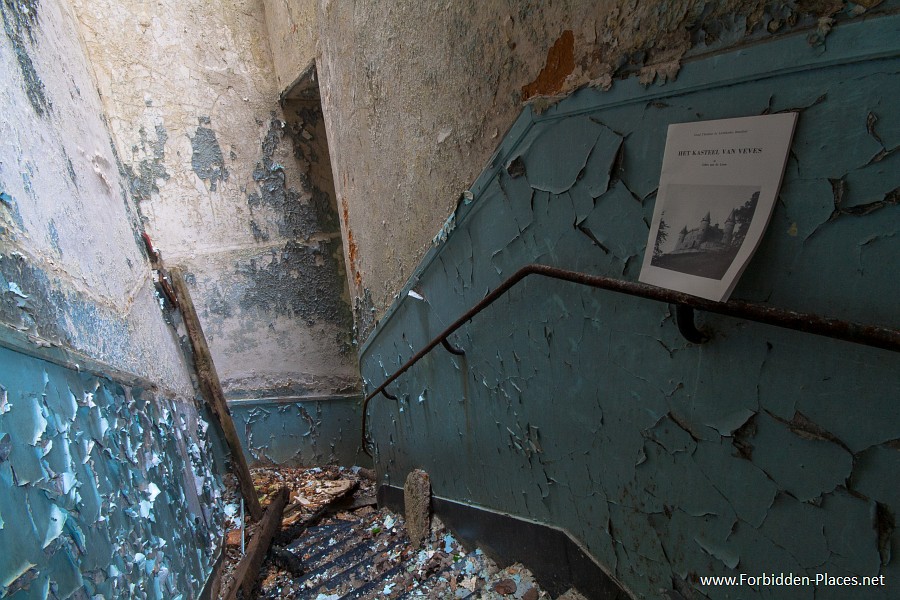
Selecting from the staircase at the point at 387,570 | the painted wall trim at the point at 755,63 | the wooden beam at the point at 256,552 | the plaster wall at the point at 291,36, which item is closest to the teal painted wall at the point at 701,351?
the painted wall trim at the point at 755,63

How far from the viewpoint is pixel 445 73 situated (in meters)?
1.49

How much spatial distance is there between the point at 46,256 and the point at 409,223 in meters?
1.17

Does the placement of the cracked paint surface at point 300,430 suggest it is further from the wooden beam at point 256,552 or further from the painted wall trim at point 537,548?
the painted wall trim at point 537,548

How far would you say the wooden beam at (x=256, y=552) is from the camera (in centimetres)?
206

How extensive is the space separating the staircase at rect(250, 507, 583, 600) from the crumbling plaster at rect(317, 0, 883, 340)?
1155mm

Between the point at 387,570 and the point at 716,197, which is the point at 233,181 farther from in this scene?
the point at 716,197

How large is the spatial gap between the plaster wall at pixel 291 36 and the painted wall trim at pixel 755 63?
2362mm

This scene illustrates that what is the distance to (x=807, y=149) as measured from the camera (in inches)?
26.0

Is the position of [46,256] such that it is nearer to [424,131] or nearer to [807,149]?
[424,131]

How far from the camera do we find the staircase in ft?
5.22

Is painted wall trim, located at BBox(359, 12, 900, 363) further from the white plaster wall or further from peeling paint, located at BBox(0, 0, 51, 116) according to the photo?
peeling paint, located at BBox(0, 0, 51, 116)

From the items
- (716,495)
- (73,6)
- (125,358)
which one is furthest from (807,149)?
(73,6)

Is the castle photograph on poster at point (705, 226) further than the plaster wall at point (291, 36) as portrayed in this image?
No

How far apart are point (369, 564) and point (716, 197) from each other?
7.44 ft
